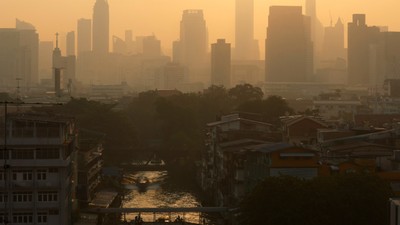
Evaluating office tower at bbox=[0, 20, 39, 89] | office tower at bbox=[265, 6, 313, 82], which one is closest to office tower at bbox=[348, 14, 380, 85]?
office tower at bbox=[265, 6, 313, 82]

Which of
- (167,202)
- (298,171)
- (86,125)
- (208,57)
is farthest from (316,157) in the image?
(208,57)

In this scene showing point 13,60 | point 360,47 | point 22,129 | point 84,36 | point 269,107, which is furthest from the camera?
point 84,36

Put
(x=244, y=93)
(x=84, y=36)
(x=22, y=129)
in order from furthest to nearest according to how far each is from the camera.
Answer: (x=84, y=36), (x=244, y=93), (x=22, y=129)

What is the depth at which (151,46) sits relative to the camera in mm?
125812

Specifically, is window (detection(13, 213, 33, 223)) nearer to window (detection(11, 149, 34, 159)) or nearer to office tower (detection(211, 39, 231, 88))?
window (detection(11, 149, 34, 159))

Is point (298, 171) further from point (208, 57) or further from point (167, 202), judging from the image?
point (208, 57)

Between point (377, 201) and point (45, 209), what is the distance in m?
4.00

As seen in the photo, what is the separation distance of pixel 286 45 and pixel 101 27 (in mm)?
33374

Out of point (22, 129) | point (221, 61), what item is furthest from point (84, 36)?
point (22, 129)

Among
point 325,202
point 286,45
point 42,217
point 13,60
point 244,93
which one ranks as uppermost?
point 286,45

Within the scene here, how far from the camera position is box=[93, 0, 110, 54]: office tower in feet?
383

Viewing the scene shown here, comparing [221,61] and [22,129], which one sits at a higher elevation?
[221,61]

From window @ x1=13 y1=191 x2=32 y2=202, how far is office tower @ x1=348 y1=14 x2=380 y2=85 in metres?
75.7

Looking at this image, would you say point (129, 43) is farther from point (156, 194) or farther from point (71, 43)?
point (156, 194)
